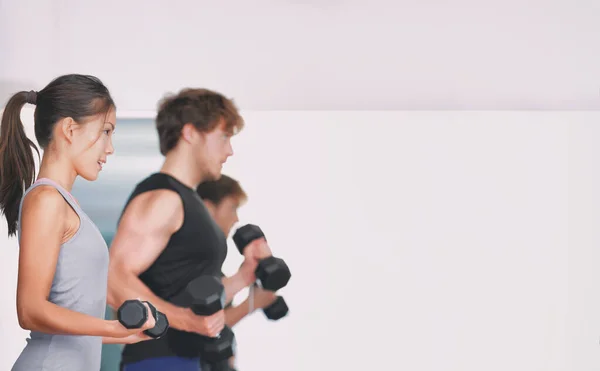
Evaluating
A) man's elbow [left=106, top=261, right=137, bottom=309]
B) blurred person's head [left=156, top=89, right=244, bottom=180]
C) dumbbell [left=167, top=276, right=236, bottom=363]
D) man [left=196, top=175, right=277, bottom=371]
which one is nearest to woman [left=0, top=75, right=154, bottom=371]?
dumbbell [left=167, top=276, right=236, bottom=363]

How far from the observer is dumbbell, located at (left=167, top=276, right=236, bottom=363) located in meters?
2.15

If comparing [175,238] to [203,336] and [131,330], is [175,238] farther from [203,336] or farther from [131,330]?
[131,330]

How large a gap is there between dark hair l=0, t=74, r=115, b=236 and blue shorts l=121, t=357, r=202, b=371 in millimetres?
651

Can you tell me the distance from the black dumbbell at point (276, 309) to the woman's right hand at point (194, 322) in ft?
0.93

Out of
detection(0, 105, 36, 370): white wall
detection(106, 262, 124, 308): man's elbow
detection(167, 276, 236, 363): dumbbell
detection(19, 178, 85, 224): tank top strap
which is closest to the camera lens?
detection(19, 178, 85, 224): tank top strap

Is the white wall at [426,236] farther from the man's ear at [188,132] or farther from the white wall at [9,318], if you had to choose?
the man's ear at [188,132]

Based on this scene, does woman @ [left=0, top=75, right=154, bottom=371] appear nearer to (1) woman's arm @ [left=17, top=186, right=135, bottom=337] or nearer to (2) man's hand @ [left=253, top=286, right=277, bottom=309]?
(1) woman's arm @ [left=17, top=186, right=135, bottom=337]

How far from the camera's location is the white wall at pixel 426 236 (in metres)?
2.56

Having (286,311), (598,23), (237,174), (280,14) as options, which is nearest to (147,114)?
(237,174)

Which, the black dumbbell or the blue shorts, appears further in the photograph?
the black dumbbell

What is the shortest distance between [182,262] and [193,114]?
0.56 metres

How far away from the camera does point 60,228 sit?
1592mm

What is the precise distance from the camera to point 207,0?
271 centimetres

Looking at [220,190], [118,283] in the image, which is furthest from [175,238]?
[220,190]
